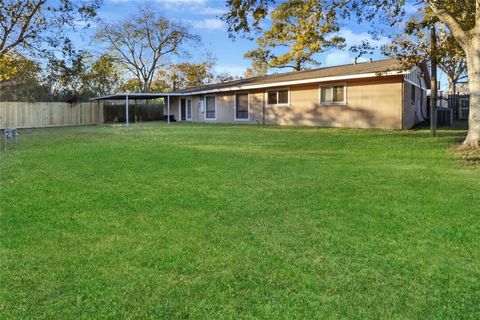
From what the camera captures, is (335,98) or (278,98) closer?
(335,98)

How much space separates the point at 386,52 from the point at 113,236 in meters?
12.9

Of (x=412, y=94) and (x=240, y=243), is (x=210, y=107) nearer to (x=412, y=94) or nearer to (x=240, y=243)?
(x=412, y=94)

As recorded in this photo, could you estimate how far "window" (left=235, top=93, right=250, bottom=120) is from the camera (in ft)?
78.9

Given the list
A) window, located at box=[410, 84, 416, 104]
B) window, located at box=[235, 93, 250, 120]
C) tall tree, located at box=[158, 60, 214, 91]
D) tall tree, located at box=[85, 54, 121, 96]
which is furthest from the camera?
tall tree, located at box=[158, 60, 214, 91]

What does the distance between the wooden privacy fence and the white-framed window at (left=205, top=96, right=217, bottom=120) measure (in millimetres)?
8439

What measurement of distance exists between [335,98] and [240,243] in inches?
648

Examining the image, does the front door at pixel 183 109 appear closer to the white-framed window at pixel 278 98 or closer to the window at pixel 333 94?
the white-framed window at pixel 278 98

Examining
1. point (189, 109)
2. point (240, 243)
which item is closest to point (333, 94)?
point (189, 109)

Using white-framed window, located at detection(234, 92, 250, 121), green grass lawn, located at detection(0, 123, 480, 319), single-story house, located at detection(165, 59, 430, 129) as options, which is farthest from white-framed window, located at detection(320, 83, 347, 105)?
green grass lawn, located at detection(0, 123, 480, 319)

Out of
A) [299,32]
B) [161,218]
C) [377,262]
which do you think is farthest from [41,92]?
[377,262]

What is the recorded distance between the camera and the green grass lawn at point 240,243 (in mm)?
2607

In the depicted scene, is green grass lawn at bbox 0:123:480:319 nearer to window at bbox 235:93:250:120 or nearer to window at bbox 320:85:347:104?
window at bbox 320:85:347:104

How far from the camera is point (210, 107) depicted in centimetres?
2700

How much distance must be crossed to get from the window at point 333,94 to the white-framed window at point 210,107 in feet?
28.3
